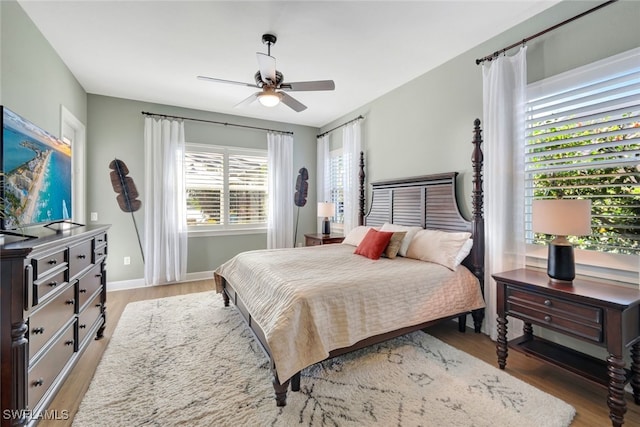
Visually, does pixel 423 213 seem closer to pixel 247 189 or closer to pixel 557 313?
pixel 557 313

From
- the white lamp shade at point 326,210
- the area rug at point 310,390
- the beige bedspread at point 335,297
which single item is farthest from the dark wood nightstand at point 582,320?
the white lamp shade at point 326,210

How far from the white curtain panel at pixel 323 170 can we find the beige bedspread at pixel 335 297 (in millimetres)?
2713

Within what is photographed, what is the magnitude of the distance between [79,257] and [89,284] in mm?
367

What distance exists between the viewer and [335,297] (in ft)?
6.67

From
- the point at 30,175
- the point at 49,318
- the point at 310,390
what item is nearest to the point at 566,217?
the point at 310,390

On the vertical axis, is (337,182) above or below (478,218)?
above

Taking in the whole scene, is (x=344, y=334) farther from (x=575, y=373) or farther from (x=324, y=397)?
(x=575, y=373)

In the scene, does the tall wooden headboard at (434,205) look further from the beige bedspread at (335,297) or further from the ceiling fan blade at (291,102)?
the ceiling fan blade at (291,102)

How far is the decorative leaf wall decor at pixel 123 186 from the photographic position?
4324 millimetres

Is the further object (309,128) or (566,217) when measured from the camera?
(309,128)

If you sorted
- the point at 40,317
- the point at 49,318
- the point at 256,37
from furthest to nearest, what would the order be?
the point at 256,37 → the point at 49,318 → the point at 40,317

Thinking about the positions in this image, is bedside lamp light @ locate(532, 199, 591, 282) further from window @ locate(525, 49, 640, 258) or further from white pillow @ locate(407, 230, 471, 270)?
white pillow @ locate(407, 230, 471, 270)

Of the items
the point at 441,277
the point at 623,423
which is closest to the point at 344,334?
the point at 441,277

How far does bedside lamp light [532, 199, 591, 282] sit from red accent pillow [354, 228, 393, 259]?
1.39 metres
